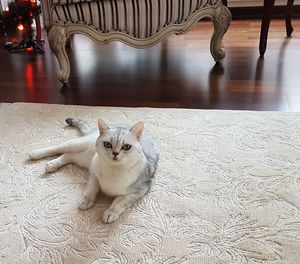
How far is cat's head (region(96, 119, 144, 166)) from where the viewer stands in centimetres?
112

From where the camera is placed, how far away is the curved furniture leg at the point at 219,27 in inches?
86.2

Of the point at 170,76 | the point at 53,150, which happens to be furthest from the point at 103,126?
the point at 170,76

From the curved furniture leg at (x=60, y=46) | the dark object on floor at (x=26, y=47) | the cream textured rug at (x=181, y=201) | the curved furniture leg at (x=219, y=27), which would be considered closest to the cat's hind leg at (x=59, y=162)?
the cream textured rug at (x=181, y=201)

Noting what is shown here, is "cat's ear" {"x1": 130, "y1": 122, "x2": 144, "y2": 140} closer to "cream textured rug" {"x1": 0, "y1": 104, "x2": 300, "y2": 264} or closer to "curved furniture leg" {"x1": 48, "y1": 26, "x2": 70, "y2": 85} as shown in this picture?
"cream textured rug" {"x1": 0, "y1": 104, "x2": 300, "y2": 264}

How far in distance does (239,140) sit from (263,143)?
0.09 meters

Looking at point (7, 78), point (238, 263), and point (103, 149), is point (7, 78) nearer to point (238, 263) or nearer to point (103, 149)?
point (103, 149)

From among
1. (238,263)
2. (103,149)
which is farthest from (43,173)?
(238,263)

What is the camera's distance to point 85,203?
1.20 m

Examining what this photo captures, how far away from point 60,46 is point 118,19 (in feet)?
1.12

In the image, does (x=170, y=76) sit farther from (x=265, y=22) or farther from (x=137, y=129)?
(x=137, y=129)

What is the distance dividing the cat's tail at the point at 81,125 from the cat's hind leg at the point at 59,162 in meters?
0.16

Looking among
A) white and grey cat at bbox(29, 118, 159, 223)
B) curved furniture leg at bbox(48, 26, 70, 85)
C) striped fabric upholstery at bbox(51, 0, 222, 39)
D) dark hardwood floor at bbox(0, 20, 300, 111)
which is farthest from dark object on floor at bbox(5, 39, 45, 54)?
white and grey cat at bbox(29, 118, 159, 223)

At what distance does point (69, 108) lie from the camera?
1.87 meters

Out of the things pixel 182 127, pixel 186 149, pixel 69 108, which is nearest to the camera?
pixel 186 149
